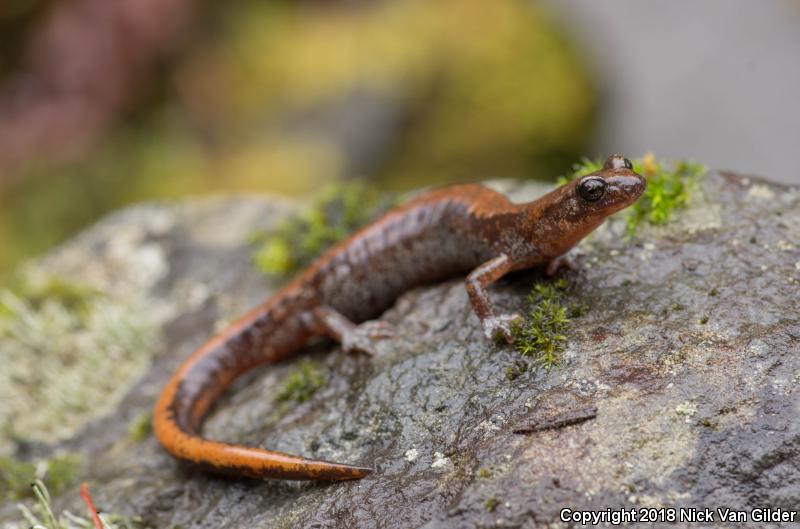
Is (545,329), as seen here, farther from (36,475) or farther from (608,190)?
(36,475)

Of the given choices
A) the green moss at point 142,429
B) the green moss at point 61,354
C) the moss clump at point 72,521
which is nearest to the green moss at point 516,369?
the moss clump at point 72,521

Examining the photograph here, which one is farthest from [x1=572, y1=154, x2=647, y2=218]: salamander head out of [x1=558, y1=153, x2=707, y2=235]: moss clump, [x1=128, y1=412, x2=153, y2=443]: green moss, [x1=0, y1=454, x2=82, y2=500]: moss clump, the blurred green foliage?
the blurred green foliage

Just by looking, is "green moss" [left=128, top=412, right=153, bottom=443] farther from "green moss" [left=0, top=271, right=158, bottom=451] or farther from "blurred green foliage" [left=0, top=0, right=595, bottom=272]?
"blurred green foliage" [left=0, top=0, right=595, bottom=272]

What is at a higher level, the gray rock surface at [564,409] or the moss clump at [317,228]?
the moss clump at [317,228]

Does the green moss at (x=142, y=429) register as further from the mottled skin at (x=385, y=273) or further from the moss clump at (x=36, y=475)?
the moss clump at (x=36, y=475)

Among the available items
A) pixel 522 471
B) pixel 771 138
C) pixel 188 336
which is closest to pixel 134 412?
pixel 188 336
